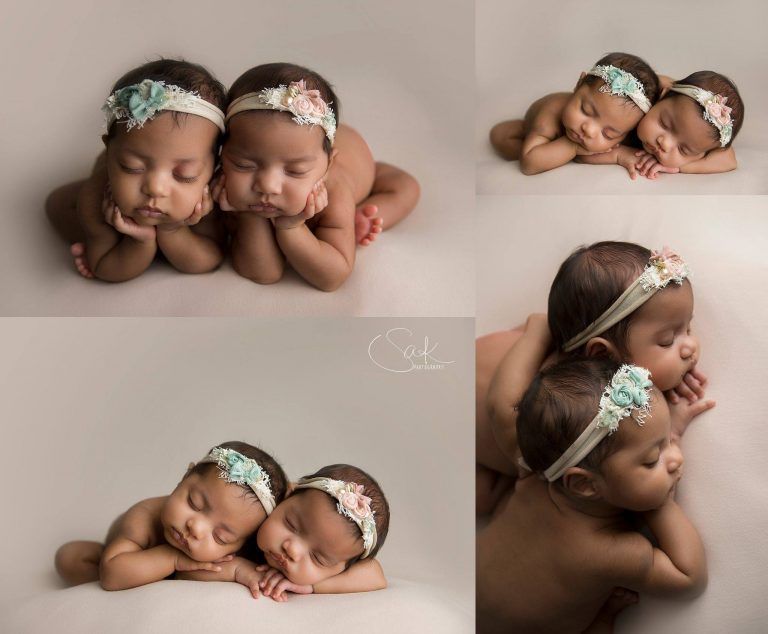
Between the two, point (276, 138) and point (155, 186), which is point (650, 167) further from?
point (155, 186)

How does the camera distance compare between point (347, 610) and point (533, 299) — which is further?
point (533, 299)

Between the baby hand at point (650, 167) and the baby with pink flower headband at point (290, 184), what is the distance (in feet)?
1.75

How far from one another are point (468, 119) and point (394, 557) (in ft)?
3.15

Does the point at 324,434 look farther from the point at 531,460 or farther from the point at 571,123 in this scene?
the point at 571,123

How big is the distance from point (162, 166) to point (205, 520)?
0.65 metres

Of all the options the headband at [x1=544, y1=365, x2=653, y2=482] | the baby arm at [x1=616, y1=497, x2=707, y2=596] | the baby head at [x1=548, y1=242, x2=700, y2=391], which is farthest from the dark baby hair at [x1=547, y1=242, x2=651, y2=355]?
the baby arm at [x1=616, y1=497, x2=707, y2=596]

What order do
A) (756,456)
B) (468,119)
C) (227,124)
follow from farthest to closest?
(468,119) < (756,456) < (227,124)

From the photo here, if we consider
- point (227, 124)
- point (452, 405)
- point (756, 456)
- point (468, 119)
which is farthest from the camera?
point (468, 119)

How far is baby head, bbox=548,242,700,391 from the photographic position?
5.70 ft

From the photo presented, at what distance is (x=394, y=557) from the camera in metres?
1.85

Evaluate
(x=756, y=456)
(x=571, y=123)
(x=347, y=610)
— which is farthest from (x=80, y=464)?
(x=756, y=456)

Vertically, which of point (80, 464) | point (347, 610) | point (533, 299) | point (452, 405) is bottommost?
point (347, 610)

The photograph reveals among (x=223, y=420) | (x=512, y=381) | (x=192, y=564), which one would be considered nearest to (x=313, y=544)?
(x=192, y=564)

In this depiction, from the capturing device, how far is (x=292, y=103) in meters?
1.60
